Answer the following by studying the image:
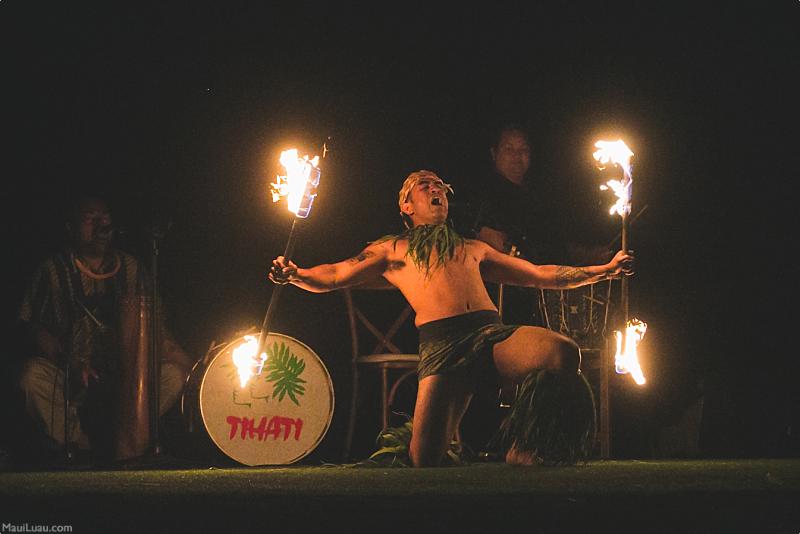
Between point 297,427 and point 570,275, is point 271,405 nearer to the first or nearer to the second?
point 297,427

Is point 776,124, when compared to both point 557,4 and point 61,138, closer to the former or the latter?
point 557,4

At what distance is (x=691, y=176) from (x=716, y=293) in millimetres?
742

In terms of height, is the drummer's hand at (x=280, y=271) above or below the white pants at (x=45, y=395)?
above

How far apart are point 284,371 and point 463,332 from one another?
1081 mm

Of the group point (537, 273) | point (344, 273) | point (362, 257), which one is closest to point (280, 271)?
point (344, 273)

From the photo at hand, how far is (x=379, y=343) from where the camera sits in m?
6.28

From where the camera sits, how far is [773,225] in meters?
6.54

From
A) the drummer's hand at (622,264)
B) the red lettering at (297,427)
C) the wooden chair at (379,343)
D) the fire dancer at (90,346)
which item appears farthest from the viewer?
the wooden chair at (379,343)

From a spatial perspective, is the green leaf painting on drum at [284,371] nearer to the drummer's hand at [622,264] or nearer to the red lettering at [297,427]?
the red lettering at [297,427]

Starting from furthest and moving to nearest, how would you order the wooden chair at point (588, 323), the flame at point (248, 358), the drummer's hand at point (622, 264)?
the wooden chair at point (588, 323), the flame at point (248, 358), the drummer's hand at point (622, 264)

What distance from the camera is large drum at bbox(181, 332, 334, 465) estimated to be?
17.9 ft

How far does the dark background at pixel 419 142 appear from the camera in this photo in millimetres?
6145

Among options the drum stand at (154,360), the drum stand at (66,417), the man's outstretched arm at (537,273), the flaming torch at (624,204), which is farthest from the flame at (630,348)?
the drum stand at (66,417)

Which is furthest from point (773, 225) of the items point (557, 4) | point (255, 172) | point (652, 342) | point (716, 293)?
point (255, 172)
